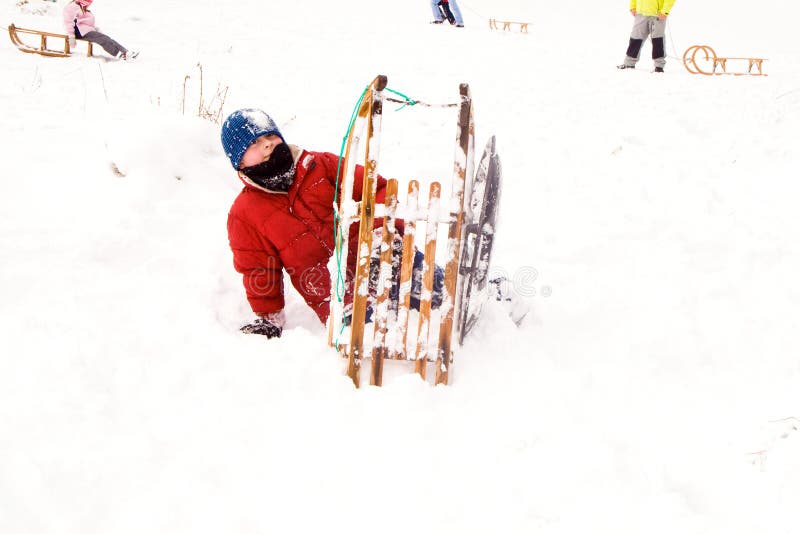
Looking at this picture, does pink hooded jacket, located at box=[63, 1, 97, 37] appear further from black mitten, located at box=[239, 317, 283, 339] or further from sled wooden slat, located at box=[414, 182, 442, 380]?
sled wooden slat, located at box=[414, 182, 442, 380]

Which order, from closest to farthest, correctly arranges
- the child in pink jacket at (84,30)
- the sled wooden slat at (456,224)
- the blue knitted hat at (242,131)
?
the sled wooden slat at (456,224)
the blue knitted hat at (242,131)
the child in pink jacket at (84,30)

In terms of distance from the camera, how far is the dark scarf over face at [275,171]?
250cm

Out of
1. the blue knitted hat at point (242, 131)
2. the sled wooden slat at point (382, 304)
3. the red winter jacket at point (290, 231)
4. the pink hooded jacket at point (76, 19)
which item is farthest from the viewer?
the pink hooded jacket at point (76, 19)

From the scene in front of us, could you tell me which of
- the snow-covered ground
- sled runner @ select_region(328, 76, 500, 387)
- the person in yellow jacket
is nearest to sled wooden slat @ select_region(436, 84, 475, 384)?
sled runner @ select_region(328, 76, 500, 387)

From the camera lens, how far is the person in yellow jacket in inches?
327

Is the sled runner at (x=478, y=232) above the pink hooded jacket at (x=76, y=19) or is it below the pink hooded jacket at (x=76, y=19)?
below

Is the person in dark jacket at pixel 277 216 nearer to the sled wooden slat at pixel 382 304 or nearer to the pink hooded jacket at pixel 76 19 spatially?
the sled wooden slat at pixel 382 304

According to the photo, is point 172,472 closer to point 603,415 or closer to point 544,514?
point 544,514

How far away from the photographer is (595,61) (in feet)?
31.0

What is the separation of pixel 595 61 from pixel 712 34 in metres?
11.5

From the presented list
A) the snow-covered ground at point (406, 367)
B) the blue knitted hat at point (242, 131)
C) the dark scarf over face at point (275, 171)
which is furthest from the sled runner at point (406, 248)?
the blue knitted hat at point (242, 131)

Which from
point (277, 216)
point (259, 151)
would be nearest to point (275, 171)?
point (259, 151)

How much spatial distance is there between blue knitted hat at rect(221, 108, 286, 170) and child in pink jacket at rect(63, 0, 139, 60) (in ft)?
20.8

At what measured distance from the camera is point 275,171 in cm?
253
